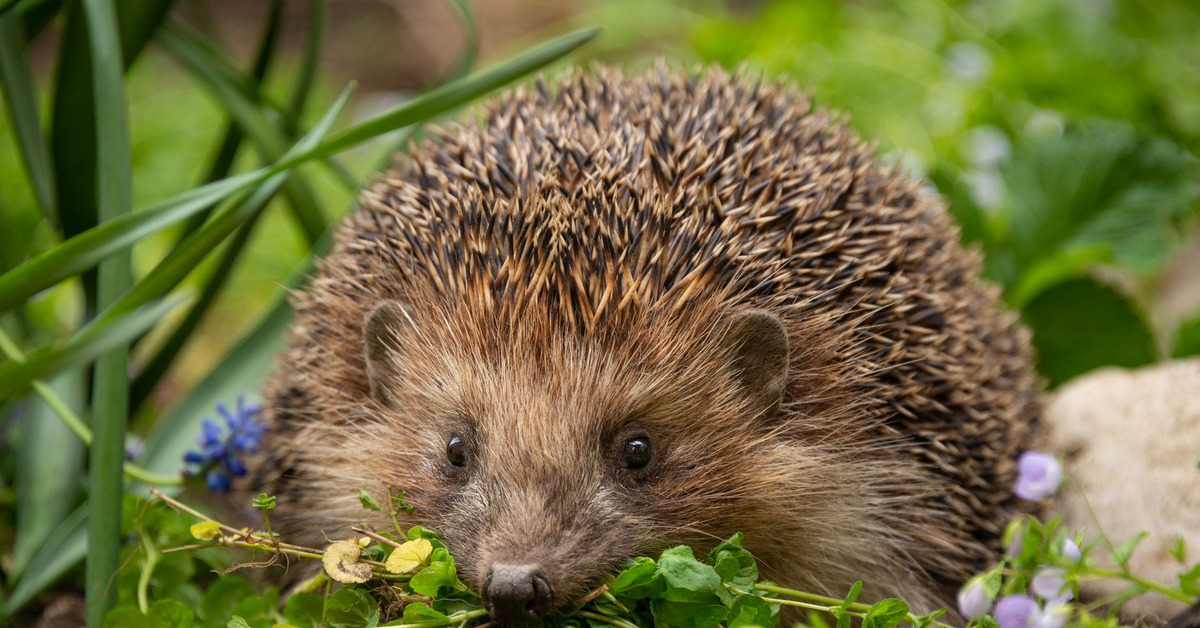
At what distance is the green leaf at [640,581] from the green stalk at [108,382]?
982 millimetres

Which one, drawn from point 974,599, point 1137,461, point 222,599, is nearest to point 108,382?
point 222,599

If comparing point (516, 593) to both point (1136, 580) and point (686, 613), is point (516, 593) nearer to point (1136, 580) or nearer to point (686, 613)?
point (686, 613)

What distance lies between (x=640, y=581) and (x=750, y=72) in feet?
9.02

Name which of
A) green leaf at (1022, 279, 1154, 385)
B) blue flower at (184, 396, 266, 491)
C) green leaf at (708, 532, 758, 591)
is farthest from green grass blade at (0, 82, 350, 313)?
green leaf at (1022, 279, 1154, 385)

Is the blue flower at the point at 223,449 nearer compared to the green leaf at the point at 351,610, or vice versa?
the green leaf at the point at 351,610

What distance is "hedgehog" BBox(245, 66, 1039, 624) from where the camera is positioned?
186 cm

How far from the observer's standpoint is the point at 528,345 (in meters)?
1.90

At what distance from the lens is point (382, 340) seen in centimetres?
212

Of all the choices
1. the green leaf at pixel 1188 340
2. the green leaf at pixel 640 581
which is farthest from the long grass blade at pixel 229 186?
the green leaf at pixel 1188 340

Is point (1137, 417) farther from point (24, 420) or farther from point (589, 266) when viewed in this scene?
point (24, 420)

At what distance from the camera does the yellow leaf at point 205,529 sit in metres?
1.84

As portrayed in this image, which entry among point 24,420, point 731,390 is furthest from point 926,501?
point 24,420

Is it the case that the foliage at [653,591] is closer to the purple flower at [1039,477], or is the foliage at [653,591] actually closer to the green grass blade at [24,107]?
the purple flower at [1039,477]

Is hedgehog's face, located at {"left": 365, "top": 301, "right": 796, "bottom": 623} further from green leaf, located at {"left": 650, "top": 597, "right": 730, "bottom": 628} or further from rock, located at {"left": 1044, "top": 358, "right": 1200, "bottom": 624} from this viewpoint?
rock, located at {"left": 1044, "top": 358, "right": 1200, "bottom": 624}
